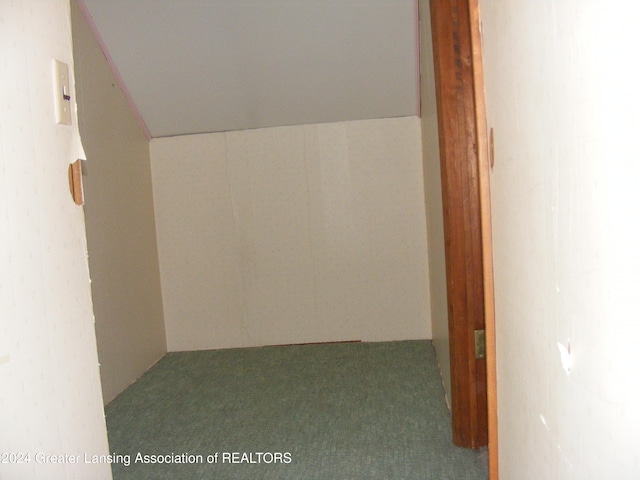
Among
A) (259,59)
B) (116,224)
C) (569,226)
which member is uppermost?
(259,59)

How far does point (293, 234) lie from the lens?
12.3 feet

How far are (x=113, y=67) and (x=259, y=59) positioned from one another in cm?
74

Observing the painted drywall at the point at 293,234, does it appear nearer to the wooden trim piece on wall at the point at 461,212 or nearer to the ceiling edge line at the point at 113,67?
the ceiling edge line at the point at 113,67

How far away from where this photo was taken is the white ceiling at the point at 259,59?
9.53ft

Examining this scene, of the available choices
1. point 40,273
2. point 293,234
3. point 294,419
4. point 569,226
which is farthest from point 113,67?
point 569,226

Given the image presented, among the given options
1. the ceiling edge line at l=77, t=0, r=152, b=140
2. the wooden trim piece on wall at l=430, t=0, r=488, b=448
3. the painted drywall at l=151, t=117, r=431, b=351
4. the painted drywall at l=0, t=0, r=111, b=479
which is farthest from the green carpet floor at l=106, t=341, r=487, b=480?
the ceiling edge line at l=77, t=0, r=152, b=140

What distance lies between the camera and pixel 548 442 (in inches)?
35.1

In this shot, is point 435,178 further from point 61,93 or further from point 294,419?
point 61,93

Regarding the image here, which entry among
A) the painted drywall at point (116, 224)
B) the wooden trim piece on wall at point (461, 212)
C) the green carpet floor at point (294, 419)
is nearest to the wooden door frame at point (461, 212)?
the wooden trim piece on wall at point (461, 212)

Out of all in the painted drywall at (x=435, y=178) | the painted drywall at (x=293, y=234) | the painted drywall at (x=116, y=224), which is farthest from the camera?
the painted drywall at (x=293, y=234)

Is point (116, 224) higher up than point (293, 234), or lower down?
higher up

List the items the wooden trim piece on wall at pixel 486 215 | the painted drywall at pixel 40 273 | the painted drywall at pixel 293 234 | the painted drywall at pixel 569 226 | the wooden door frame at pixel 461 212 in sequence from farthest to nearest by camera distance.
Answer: the painted drywall at pixel 293 234 < the wooden door frame at pixel 461 212 < the wooden trim piece on wall at pixel 486 215 < the painted drywall at pixel 40 273 < the painted drywall at pixel 569 226

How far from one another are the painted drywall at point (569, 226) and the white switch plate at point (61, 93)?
0.84 m

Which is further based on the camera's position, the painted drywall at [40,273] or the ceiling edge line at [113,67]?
the ceiling edge line at [113,67]
